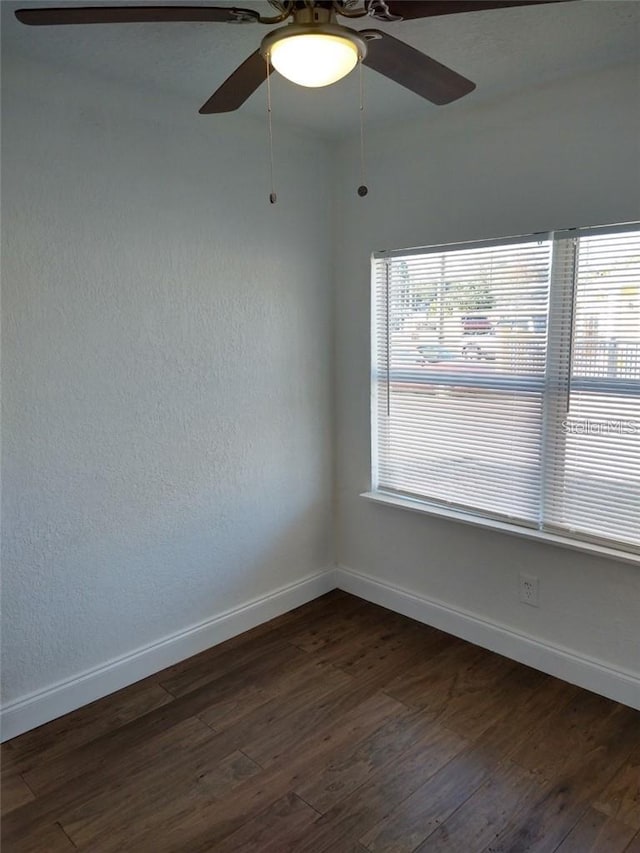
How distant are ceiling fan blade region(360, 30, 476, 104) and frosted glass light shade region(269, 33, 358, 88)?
0.23ft

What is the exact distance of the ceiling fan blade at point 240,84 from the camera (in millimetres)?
1522

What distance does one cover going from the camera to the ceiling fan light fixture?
4.14 ft

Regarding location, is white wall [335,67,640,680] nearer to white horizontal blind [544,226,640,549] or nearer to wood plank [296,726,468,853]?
white horizontal blind [544,226,640,549]

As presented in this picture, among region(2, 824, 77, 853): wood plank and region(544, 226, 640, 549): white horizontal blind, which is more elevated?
region(544, 226, 640, 549): white horizontal blind

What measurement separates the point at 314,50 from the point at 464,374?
1725 mm

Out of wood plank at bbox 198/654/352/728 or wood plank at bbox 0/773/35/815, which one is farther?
wood plank at bbox 198/654/352/728

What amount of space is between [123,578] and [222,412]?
0.85 meters

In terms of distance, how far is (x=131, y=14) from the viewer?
1.32 m

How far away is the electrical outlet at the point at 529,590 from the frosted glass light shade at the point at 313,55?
2.13 metres

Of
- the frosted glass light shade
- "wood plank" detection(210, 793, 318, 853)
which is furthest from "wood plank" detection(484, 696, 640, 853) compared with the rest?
the frosted glass light shade

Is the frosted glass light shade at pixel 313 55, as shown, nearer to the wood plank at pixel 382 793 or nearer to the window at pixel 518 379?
the window at pixel 518 379

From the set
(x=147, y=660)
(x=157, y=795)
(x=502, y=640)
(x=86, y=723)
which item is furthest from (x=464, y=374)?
(x=86, y=723)

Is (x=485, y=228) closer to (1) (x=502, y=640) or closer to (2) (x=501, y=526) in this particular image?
(2) (x=501, y=526)

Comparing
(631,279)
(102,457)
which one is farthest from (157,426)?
(631,279)
